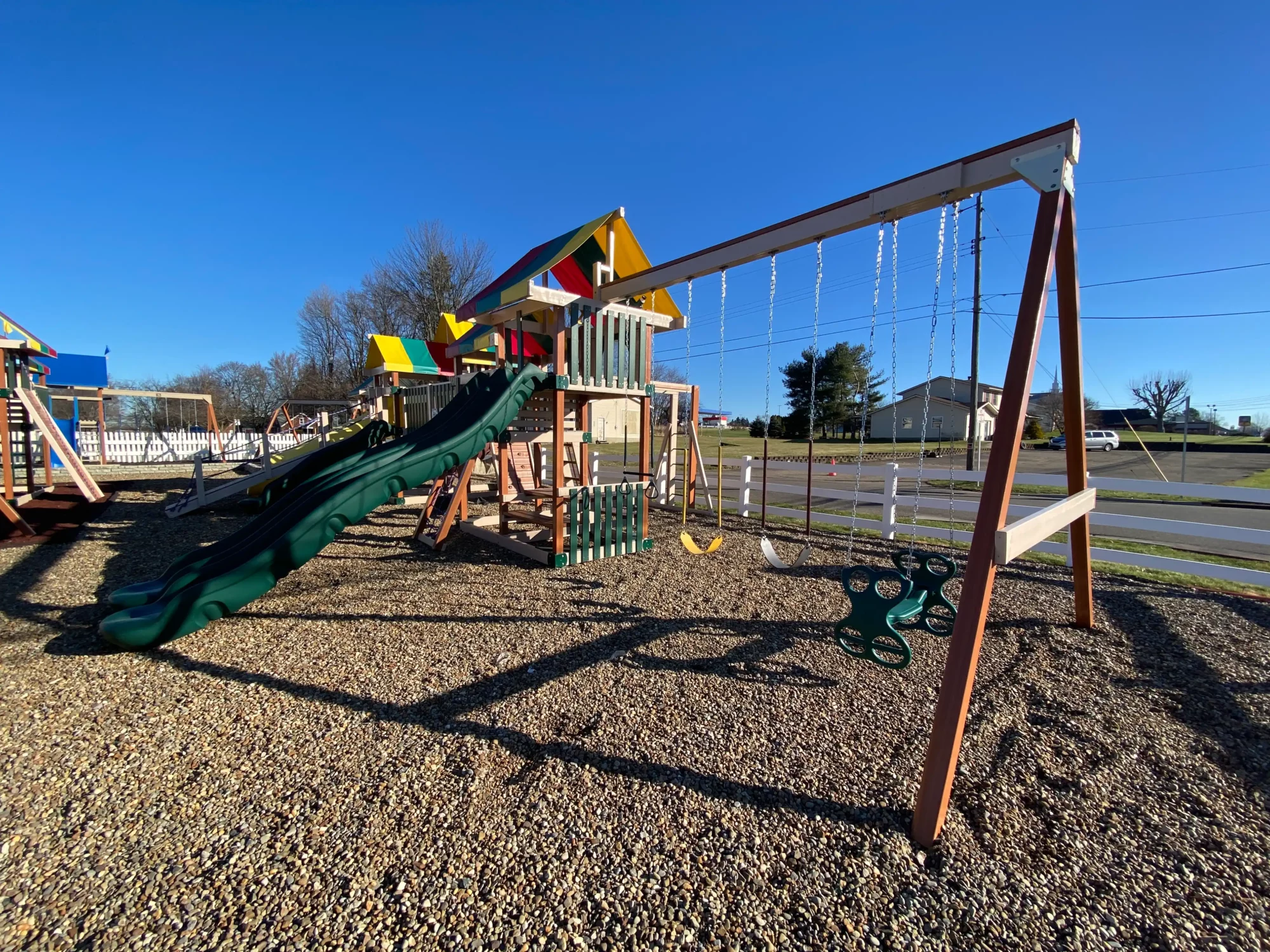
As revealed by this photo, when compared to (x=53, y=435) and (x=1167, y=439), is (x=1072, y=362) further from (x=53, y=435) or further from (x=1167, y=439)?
(x=1167, y=439)

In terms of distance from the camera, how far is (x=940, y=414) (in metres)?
39.9

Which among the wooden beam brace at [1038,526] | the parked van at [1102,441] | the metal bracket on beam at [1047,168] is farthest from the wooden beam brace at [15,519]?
the parked van at [1102,441]

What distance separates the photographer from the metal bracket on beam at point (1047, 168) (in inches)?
102

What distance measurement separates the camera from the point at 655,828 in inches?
84.9

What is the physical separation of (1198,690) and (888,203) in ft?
12.0

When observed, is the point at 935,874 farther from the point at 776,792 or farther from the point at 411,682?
the point at 411,682

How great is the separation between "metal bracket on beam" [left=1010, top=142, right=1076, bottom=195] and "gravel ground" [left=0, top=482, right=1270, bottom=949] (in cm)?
280

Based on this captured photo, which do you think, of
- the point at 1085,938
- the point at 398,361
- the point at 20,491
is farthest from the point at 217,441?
the point at 1085,938

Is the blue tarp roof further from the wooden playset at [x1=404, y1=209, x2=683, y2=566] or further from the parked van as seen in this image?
the parked van

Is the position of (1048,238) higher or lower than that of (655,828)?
higher

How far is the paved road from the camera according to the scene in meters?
8.21

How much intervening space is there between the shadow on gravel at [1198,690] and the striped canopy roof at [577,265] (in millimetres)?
5692

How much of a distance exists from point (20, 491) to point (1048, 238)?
1663 centimetres

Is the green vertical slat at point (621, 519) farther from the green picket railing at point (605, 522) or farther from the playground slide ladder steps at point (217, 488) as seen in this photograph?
the playground slide ladder steps at point (217, 488)
